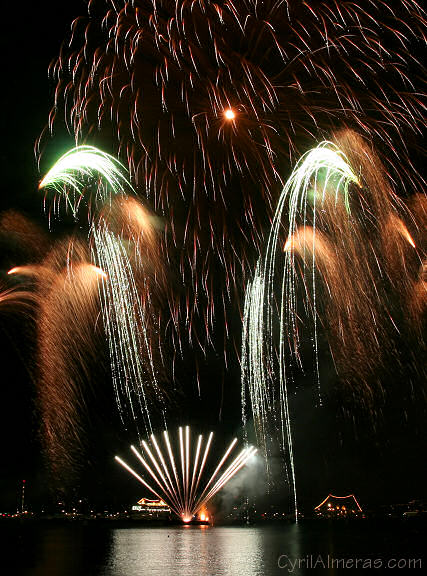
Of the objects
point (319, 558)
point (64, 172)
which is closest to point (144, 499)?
point (319, 558)

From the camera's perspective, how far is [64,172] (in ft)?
64.1

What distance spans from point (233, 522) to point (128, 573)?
449 ft

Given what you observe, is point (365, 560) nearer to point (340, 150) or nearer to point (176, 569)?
point (176, 569)

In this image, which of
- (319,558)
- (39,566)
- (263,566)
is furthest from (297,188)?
(319,558)

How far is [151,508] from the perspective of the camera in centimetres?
17400

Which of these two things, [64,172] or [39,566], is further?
[39,566]

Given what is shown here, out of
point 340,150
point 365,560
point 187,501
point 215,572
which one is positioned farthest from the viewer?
point 187,501

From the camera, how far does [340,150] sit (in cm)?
1841

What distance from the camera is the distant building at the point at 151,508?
160625 mm

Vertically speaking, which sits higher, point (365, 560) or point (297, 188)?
point (297, 188)

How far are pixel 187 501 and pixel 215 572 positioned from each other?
88750 mm

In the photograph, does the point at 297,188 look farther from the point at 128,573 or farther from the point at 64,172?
the point at 128,573

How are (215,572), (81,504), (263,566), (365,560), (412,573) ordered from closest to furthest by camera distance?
1. (412,573)
2. (215,572)
3. (263,566)
4. (365,560)
5. (81,504)

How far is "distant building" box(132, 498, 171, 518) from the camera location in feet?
527
